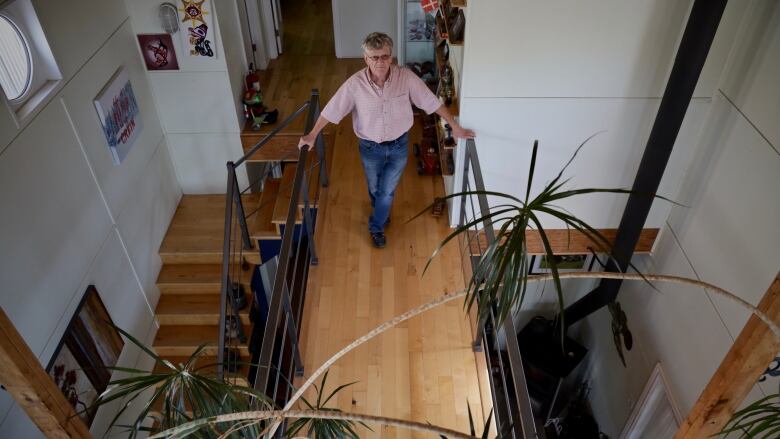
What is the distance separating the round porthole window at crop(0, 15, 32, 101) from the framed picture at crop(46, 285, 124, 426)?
4.67ft

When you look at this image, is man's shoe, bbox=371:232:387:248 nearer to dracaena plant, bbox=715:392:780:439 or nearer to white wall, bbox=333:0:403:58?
dracaena plant, bbox=715:392:780:439

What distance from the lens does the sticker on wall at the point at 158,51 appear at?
493cm

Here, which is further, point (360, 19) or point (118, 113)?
point (360, 19)

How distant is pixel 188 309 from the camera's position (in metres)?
5.32

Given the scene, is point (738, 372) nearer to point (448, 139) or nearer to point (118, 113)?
point (448, 139)

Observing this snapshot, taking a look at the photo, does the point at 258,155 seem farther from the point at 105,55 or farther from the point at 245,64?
the point at 105,55

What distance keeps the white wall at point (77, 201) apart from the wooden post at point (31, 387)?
1777mm

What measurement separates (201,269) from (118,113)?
1641 millimetres

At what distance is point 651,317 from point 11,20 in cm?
472

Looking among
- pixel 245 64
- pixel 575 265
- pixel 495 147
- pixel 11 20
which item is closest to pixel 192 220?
pixel 245 64

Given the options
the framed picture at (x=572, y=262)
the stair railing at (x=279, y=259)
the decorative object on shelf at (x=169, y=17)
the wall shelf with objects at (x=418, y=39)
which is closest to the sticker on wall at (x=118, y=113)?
the decorative object on shelf at (x=169, y=17)

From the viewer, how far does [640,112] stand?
3637 millimetres

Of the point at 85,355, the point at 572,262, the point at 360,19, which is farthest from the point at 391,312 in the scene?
the point at 360,19

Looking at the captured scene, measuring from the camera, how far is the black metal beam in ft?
9.84
